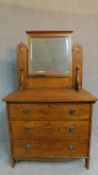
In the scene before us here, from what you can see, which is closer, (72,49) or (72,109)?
(72,109)

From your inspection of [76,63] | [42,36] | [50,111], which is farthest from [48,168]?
[42,36]

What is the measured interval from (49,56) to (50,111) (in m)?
0.68

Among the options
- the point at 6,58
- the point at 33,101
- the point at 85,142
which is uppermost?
the point at 6,58

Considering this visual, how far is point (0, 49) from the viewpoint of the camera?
209 cm

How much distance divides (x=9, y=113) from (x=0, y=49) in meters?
0.97

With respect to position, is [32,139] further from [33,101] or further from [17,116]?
[33,101]

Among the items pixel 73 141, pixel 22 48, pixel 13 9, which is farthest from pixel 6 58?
pixel 73 141

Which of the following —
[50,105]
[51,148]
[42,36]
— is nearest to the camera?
[50,105]

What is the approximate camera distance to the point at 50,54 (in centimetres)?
184

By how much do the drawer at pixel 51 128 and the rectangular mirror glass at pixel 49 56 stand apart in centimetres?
57

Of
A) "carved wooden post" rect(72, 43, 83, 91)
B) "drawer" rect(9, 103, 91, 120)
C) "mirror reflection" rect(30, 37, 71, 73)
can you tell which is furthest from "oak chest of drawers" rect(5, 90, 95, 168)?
"mirror reflection" rect(30, 37, 71, 73)

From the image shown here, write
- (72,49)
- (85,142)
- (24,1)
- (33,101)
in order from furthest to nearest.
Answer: (24,1) < (72,49) < (85,142) < (33,101)

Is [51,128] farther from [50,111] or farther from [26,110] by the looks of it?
[26,110]

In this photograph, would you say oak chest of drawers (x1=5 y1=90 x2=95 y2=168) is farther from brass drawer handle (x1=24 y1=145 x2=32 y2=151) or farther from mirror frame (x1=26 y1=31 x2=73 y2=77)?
mirror frame (x1=26 y1=31 x2=73 y2=77)
